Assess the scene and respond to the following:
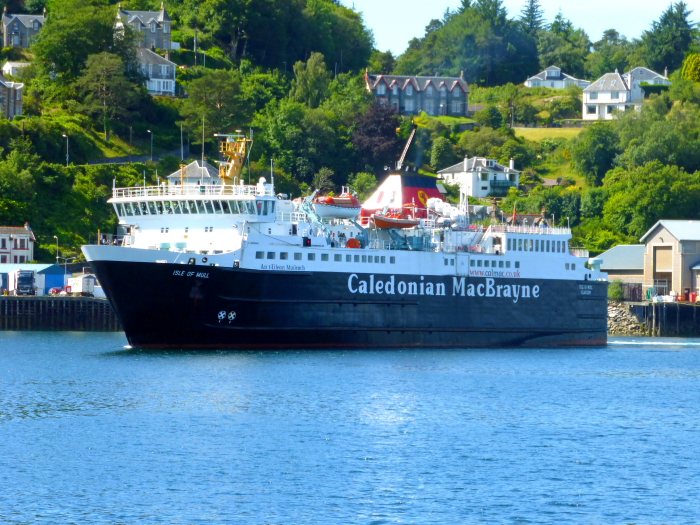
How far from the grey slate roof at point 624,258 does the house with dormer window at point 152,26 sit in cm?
4508

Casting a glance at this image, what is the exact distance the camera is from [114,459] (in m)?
25.5

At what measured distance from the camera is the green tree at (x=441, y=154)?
100 meters

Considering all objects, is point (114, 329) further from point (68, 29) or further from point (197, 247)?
point (68, 29)

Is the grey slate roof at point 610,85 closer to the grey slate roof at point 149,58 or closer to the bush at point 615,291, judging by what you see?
the grey slate roof at point 149,58

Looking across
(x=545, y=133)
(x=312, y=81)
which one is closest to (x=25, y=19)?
(x=312, y=81)

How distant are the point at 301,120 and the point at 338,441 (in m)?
66.7

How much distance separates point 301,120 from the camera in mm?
92625

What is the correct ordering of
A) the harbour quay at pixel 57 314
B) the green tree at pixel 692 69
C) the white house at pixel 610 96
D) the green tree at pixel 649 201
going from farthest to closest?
the green tree at pixel 692 69 → the white house at pixel 610 96 → the green tree at pixel 649 201 → the harbour quay at pixel 57 314

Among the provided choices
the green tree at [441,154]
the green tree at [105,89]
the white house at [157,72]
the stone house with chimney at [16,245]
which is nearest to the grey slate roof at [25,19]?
the white house at [157,72]

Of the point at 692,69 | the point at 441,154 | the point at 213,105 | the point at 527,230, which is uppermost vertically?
the point at 692,69

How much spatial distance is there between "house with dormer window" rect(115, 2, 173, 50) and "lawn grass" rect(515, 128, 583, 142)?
3485 centimetres

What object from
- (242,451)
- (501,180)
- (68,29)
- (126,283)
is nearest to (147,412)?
(242,451)

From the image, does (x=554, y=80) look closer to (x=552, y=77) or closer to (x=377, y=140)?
(x=552, y=77)

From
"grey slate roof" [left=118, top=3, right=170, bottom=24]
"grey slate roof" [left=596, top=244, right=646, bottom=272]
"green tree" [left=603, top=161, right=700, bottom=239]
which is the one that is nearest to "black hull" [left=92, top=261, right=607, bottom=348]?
"grey slate roof" [left=596, top=244, right=646, bottom=272]
